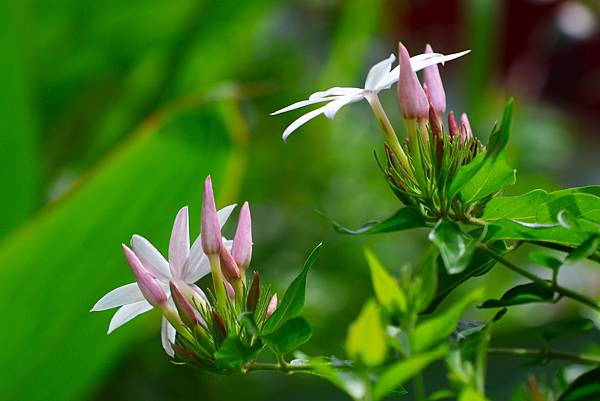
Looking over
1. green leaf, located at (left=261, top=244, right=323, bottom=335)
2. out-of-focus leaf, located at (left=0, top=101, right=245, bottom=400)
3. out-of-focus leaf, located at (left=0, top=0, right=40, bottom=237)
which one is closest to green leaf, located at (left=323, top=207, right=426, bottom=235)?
green leaf, located at (left=261, top=244, right=323, bottom=335)

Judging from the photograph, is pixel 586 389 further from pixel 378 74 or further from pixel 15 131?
pixel 15 131

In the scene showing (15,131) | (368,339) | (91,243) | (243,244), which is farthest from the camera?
(15,131)

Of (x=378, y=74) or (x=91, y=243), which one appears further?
(x=91, y=243)

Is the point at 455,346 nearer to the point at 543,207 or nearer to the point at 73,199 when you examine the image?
the point at 543,207

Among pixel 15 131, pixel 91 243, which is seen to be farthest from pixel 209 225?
pixel 15 131

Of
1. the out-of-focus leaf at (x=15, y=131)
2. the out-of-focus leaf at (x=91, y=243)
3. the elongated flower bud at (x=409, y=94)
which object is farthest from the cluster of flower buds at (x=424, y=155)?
the out-of-focus leaf at (x=15, y=131)

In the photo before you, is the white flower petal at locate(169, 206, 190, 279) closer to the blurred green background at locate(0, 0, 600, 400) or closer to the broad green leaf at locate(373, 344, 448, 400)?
the broad green leaf at locate(373, 344, 448, 400)
